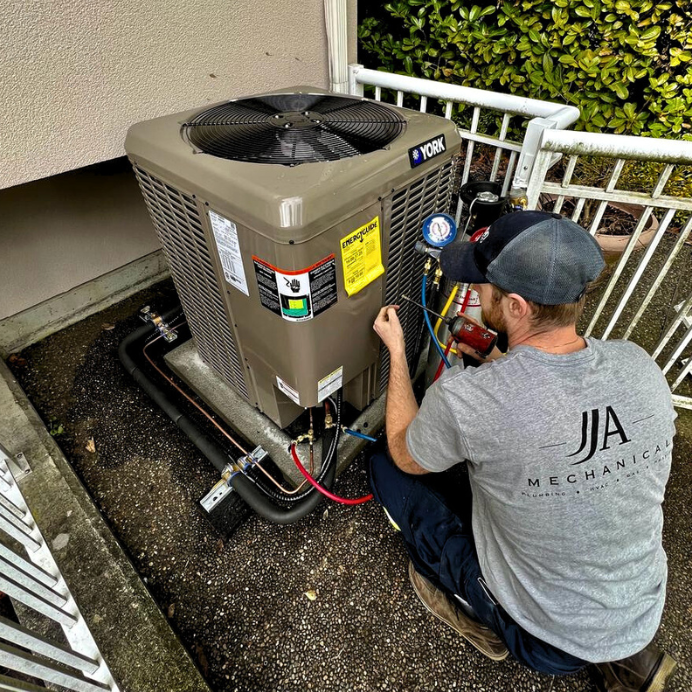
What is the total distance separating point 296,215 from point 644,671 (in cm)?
173

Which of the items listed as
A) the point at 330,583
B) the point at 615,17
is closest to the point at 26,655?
the point at 330,583

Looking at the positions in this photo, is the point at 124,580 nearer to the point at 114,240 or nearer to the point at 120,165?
the point at 114,240

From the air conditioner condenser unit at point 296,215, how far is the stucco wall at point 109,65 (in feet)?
1.09

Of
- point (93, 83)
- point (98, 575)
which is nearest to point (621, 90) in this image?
point (93, 83)

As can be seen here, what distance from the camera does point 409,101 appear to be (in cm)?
392

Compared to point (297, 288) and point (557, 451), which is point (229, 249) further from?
point (557, 451)

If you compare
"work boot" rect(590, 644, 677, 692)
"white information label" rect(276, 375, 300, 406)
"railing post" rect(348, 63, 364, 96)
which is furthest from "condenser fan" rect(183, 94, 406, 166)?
"work boot" rect(590, 644, 677, 692)

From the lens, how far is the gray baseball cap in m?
1.06

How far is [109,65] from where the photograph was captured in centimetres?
162

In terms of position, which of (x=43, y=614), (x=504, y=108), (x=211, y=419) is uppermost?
(x=504, y=108)

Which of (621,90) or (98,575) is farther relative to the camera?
(621,90)

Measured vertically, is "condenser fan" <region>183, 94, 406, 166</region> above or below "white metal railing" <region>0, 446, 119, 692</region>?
above

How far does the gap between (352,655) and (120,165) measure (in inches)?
111

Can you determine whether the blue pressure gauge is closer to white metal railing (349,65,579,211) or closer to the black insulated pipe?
white metal railing (349,65,579,211)
